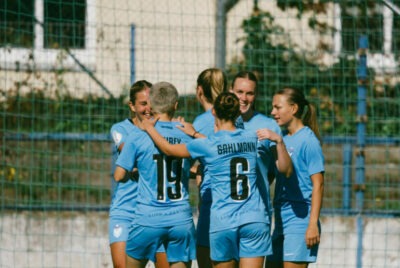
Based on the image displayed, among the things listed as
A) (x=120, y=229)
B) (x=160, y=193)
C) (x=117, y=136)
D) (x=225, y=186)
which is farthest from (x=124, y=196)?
(x=225, y=186)

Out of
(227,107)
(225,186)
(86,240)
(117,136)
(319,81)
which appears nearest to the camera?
(227,107)

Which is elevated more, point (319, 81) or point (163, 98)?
point (319, 81)

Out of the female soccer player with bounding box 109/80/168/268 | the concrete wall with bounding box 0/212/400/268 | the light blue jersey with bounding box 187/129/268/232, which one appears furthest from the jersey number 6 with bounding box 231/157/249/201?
the concrete wall with bounding box 0/212/400/268

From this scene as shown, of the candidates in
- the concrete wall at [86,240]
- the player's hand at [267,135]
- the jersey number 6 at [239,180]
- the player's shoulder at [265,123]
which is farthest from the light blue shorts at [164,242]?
the concrete wall at [86,240]

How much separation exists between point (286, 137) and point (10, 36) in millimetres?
4267

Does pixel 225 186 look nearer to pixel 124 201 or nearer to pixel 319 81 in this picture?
pixel 124 201

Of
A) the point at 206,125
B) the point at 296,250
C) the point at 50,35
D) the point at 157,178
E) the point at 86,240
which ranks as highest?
the point at 50,35

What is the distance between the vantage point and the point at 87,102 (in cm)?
1023

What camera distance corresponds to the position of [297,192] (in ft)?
23.6

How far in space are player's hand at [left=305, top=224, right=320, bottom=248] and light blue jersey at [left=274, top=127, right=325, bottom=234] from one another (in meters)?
0.14

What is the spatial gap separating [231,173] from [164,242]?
0.71 metres

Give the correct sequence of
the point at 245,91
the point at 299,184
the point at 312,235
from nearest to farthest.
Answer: the point at 312,235 → the point at 299,184 → the point at 245,91

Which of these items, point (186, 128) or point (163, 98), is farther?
point (186, 128)

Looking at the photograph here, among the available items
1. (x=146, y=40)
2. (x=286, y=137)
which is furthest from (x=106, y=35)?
(x=286, y=137)
